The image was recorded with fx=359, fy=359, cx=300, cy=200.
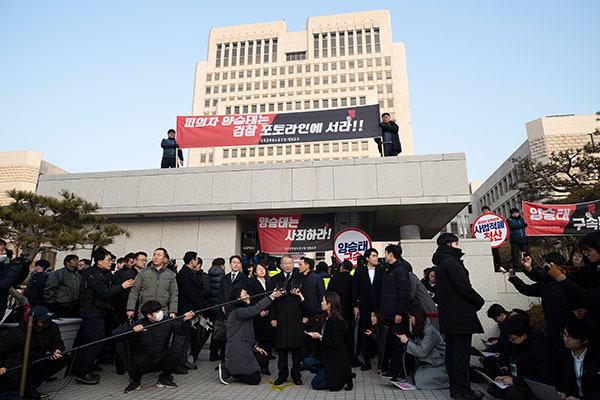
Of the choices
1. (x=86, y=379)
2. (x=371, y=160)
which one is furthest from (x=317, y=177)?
(x=86, y=379)

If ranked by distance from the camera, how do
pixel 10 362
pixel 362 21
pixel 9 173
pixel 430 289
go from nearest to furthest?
pixel 10 362 < pixel 430 289 < pixel 9 173 < pixel 362 21

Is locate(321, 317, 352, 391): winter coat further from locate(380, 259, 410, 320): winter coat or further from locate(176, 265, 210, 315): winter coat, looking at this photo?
locate(176, 265, 210, 315): winter coat

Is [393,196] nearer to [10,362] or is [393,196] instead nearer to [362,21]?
[10,362]

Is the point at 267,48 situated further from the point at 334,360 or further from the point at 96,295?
the point at 334,360

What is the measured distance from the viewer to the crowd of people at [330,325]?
3998 mm

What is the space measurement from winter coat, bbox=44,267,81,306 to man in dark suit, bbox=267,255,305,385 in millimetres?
3347

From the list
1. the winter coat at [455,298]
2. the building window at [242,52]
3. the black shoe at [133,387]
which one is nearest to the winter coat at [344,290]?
the winter coat at [455,298]

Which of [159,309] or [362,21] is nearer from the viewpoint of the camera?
[159,309]

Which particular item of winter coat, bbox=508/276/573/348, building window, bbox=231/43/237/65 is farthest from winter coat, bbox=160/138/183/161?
building window, bbox=231/43/237/65

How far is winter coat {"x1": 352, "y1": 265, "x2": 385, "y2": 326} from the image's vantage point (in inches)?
247

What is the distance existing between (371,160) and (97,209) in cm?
893

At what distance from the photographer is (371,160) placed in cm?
1103

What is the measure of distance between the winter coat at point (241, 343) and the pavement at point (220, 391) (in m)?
0.26

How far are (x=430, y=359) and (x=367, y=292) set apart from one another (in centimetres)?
149
